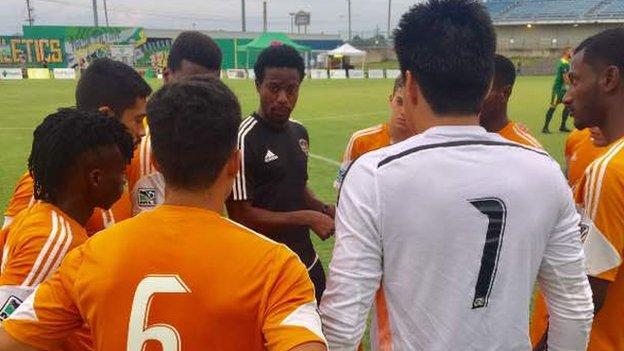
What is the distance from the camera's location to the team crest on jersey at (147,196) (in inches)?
122

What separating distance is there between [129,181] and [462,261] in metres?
1.97

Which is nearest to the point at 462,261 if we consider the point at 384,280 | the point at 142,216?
the point at 384,280

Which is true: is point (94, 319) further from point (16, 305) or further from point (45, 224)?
point (45, 224)

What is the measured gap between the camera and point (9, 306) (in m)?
1.92

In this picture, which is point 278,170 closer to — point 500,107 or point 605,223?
point 500,107

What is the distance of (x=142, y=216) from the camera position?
168 centimetres

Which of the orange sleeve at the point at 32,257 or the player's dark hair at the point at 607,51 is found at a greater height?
the player's dark hair at the point at 607,51

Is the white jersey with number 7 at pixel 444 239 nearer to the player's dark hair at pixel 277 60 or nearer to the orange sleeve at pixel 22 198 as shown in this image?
the orange sleeve at pixel 22 198

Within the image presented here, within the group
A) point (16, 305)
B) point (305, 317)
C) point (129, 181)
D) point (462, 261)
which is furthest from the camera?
point (129, 181)

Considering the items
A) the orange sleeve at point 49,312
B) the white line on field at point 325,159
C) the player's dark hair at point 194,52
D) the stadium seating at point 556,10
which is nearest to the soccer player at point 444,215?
the orange sleeve at point 49,312

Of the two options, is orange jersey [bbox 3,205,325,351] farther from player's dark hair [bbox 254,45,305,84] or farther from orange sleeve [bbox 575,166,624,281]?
player's dark hair [bbox 254,45,305,84]

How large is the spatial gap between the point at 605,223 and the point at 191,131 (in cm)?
147

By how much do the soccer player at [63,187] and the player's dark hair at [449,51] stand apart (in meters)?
1.21

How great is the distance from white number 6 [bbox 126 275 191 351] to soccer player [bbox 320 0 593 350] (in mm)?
420
